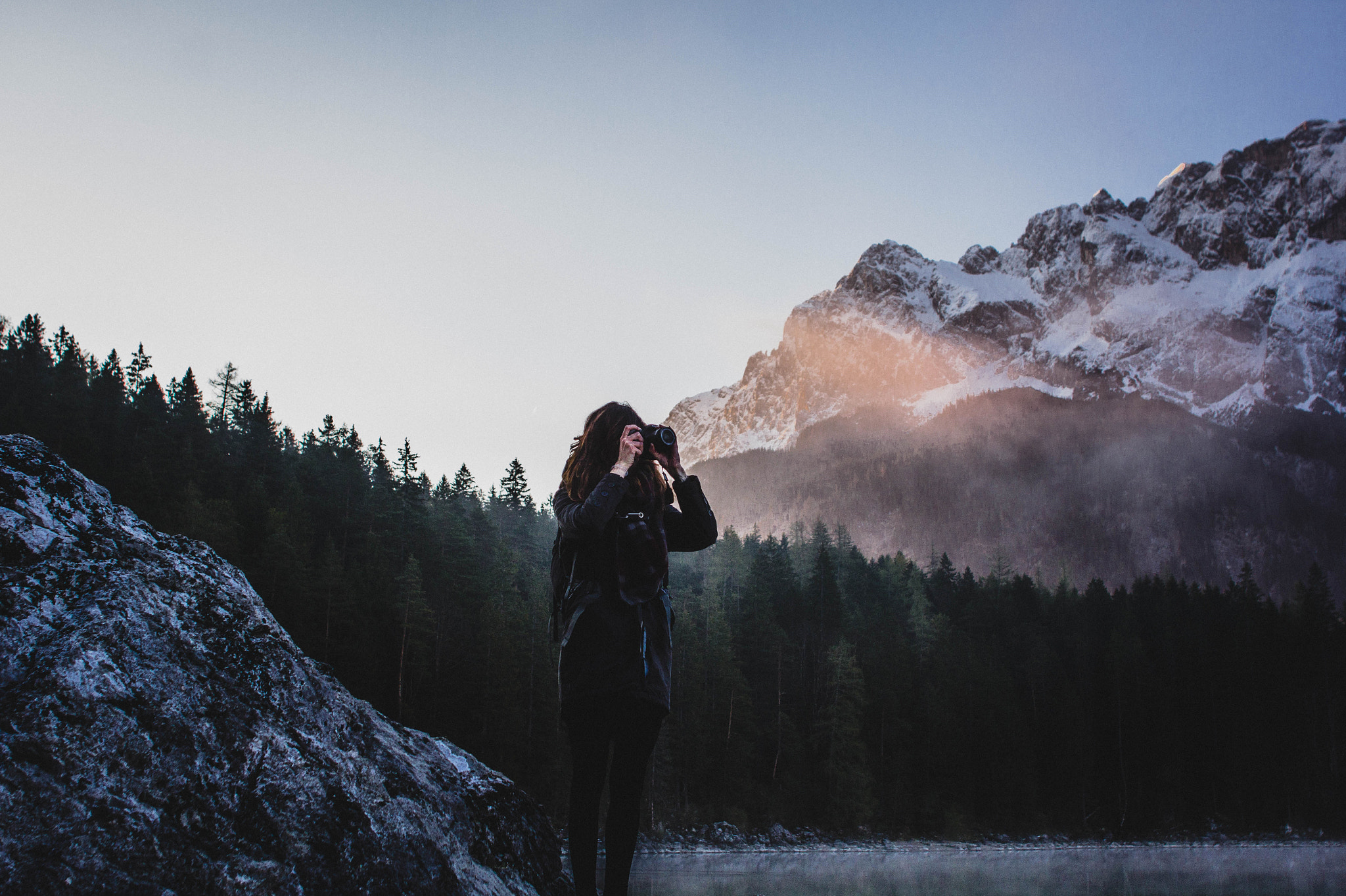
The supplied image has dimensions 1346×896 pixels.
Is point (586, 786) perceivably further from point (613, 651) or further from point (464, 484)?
point (464, 484)

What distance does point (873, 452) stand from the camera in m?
166

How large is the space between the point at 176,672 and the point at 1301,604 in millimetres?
65596

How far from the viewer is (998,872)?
19.8 metres

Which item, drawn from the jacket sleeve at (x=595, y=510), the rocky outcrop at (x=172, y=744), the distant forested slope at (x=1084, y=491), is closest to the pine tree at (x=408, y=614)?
the rocky outcrop at (x=172, y=744)

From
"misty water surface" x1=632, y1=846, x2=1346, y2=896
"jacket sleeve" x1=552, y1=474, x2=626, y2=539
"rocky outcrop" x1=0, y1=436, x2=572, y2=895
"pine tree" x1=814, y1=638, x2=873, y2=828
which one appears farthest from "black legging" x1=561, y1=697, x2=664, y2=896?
"pine tree" x1=814, y1=638, x2=873, y2=828

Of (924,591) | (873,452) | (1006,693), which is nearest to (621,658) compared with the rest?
(1006,693)

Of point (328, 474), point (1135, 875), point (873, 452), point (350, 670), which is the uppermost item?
point (873, 452)

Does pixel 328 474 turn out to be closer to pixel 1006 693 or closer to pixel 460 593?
pixel 460 593

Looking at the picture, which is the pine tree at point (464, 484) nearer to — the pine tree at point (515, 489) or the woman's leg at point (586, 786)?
the pine tree at point (515, 489)

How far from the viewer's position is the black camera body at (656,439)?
143 inches

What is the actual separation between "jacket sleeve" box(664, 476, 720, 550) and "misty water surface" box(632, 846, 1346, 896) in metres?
10.0

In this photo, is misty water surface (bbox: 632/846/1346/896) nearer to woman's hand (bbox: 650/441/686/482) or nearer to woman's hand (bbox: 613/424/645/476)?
woman's hand (bbox: 650/441/686/482)

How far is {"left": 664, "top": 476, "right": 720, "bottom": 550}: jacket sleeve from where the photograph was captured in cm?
369

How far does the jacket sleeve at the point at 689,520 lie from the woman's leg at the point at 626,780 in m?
0.87
